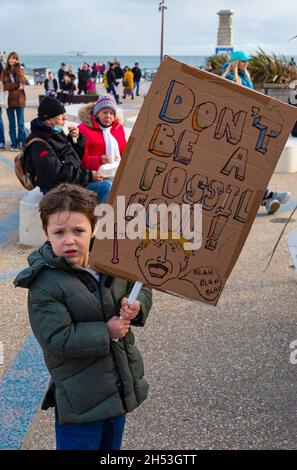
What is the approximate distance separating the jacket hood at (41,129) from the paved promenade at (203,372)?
4.15ft

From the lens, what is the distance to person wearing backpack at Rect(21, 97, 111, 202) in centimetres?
565

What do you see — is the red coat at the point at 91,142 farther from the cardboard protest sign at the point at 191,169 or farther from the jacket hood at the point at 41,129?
the cardboard protest sign at the point at 191,169

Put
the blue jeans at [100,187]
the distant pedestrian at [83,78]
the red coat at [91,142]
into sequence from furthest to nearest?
the distant pedestrian at [83,78]
the red coat at [91,142]
the blue jeans at [100,187]

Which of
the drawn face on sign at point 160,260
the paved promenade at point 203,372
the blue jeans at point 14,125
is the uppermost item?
the drawn face on sign at point 160,260

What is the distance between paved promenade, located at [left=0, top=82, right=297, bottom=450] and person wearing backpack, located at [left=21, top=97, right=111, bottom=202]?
93 centimetres

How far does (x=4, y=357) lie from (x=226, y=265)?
223 cm

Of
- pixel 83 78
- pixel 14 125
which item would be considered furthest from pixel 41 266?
pixel 83 78

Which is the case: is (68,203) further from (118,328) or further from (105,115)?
(105,115)

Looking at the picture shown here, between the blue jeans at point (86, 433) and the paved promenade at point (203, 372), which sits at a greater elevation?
the blue jeans at point (86, 433)

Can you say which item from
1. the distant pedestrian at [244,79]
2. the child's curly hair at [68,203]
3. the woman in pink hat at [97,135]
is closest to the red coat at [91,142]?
the woman in pink hat at [97,135]

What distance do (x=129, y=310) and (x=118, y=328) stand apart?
9 centimetres

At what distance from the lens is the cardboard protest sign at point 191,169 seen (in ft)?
6.82

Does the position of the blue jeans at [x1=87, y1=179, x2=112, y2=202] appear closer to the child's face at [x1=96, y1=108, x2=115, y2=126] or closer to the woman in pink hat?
the woman in pink hat

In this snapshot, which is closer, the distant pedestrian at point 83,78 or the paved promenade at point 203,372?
the paved promenade at point 203,372
